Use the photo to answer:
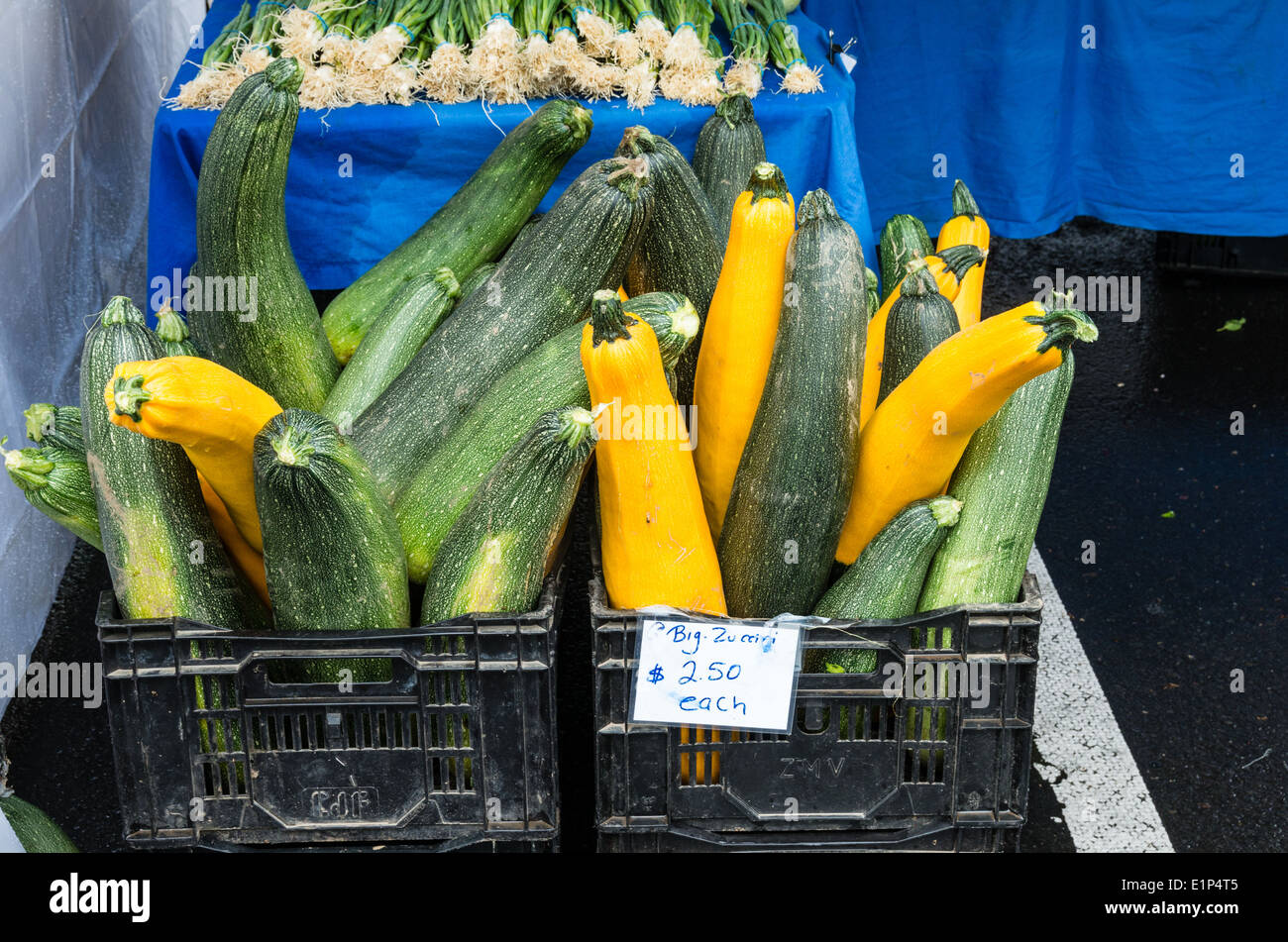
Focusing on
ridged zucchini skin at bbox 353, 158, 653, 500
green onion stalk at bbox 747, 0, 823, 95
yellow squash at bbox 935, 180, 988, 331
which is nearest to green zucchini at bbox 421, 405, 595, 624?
ridged zucchini skin at bbox 353, 158, 653, 500

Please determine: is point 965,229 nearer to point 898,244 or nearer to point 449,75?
point 898,244

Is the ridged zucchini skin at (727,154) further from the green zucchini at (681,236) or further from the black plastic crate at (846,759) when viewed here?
the black plastic crate at (846,759)

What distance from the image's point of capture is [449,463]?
215 cm

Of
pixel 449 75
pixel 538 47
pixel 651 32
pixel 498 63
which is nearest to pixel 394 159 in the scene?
pixel 449 75

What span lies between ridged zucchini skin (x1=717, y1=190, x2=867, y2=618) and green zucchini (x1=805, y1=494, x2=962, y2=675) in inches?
3.8

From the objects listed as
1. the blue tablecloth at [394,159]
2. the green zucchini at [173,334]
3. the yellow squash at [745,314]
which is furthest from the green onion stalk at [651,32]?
the green zucchini at [173,334]

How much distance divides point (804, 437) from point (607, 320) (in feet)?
1.36

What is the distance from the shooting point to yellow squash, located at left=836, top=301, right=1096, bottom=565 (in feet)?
6.21

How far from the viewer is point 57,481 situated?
208cm

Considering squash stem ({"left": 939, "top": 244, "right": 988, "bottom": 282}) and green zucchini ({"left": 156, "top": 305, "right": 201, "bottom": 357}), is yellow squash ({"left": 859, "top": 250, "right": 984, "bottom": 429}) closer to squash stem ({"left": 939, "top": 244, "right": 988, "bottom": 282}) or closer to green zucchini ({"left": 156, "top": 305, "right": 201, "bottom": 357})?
squash stem ({"left": 939, "top": 244, "right": 988, "bottom": 282})

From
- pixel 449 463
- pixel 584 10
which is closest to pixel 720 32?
pixel 584 10

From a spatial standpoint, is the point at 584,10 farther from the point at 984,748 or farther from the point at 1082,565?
the point at 984,748

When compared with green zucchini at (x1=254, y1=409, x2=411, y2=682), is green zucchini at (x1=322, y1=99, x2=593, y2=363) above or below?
above
